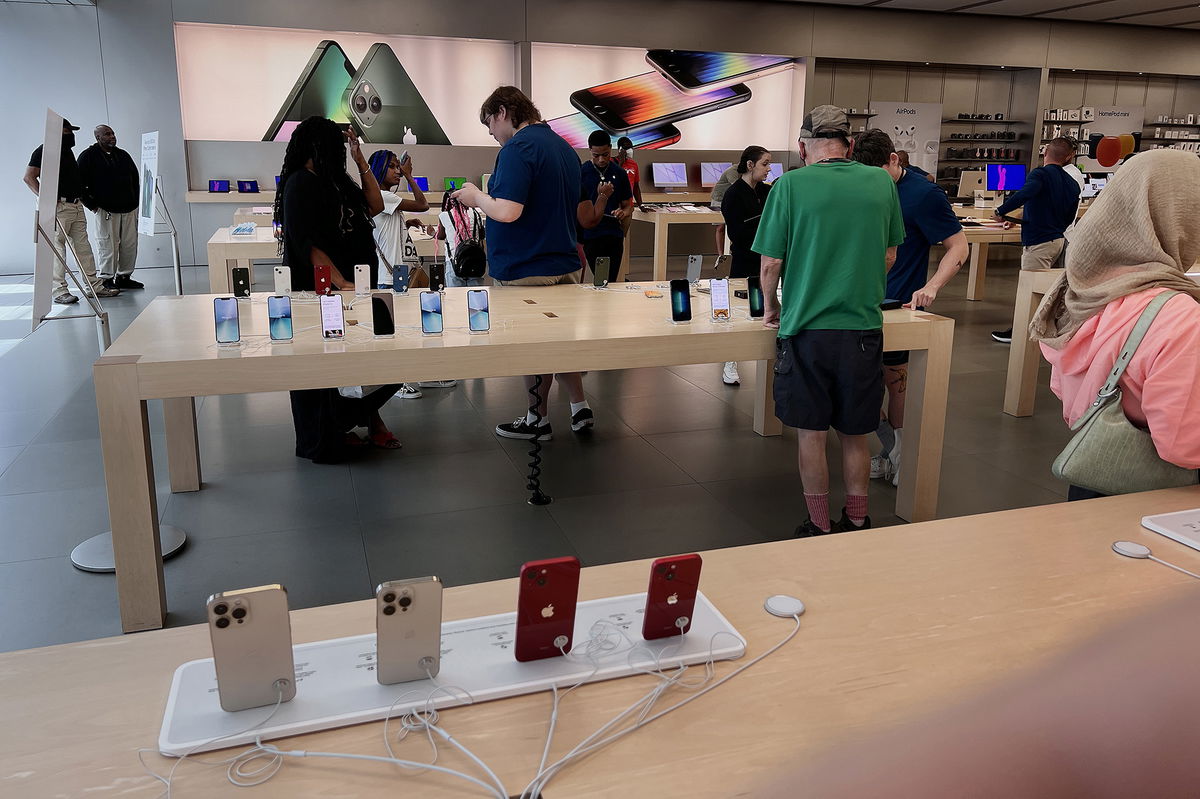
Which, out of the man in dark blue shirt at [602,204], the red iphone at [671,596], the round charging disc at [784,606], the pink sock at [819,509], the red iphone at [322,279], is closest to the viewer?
the red iphone at [671,596]

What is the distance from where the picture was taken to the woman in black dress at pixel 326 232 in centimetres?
353

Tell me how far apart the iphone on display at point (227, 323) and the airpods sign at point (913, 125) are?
37.0ft

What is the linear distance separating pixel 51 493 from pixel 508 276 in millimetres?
2021

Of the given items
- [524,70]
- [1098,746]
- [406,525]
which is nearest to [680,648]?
[1098,746]

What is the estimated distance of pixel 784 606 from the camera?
1357 mm

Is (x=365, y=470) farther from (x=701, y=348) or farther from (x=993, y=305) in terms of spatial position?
(x=993, y=305)

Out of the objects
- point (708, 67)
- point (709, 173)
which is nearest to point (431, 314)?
point (709, 173)

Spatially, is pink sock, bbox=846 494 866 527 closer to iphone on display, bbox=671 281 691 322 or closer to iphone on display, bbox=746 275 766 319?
iphone on display, bbox=746 275 766 319

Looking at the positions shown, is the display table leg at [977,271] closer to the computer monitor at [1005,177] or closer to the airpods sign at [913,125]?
the computer monitor at [1005,177]

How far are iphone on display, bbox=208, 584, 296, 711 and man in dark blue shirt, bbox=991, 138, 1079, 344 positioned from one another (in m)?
5.99

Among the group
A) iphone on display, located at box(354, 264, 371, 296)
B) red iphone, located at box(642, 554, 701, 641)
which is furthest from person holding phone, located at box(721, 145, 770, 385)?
red iphone, located at box(642, 554, 701, 641)

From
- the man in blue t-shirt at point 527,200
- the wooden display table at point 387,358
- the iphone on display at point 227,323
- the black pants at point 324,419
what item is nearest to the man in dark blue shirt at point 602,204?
the man in blue t-shirt at point 527,200

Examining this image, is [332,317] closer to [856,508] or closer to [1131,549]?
[856,508]

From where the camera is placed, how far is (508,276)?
402cm
